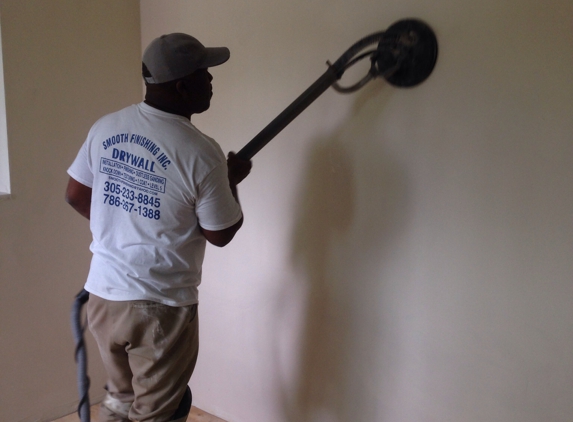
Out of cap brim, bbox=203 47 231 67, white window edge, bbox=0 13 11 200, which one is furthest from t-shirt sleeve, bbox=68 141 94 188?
white window edge, bbox=0 13 11 200

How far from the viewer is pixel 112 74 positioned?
6.66 ft

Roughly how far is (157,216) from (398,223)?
0.70 m

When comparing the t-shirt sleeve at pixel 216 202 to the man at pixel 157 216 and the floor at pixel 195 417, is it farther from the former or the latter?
the floor at pixel 195 417

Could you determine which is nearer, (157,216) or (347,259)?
(157,216)

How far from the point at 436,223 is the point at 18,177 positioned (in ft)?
5.06

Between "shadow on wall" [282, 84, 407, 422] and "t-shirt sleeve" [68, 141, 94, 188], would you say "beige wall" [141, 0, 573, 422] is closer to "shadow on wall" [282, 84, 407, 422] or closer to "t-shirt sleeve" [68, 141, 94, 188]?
"shadow on wall" [282, 84, 407, 422]

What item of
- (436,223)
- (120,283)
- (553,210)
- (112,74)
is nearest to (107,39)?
(112,74)

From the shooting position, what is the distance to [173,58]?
1.16 m

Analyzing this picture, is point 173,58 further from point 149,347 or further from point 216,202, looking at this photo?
point 149,347

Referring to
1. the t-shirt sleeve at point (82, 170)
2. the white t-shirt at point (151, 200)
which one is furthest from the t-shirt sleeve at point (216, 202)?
the t-shirt sleeve at point (82, 170)

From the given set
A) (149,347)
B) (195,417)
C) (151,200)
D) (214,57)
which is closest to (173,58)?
(214,57)

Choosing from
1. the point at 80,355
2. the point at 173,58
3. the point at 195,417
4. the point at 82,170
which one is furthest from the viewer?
the point at 195,417

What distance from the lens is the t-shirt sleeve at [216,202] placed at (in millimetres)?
1188

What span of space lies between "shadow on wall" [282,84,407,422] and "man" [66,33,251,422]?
390mm
